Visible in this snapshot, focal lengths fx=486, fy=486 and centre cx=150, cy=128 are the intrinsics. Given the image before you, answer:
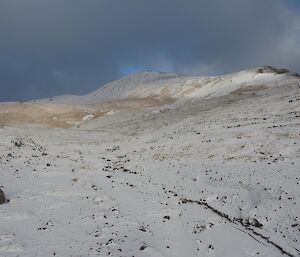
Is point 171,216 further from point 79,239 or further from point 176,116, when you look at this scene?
point 176,116

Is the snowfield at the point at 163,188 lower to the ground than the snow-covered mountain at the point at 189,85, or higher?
lower

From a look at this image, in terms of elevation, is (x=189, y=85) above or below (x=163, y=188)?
above

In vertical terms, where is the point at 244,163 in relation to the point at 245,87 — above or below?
below

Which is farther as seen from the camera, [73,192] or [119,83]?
[119,83]

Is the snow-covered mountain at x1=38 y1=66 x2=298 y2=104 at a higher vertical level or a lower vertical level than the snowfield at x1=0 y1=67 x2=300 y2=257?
higher

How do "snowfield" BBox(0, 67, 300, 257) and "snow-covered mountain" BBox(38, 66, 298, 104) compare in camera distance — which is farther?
"snow-covered mountain" BBox(38, 66, 298, 104)

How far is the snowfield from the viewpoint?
24.3 metres

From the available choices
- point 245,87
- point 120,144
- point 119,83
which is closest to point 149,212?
point 120,144

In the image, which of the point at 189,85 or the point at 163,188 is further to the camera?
the point at 189,85

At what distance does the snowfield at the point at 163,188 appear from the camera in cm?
2435

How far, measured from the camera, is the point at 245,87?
117312mm

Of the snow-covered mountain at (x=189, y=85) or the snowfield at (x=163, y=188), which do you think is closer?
the snowfield at (x=163, y=188)

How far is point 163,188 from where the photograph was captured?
36219 millimetres

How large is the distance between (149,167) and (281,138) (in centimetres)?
1320
